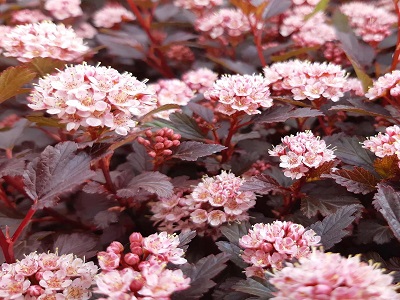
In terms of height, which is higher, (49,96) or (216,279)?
(49,96)

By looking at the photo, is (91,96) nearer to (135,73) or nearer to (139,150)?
(139,150)

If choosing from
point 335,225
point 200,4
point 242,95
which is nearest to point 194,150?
point 242,95

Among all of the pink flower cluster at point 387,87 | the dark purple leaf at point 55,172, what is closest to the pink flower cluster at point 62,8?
the dark purple leaf at point 55,172

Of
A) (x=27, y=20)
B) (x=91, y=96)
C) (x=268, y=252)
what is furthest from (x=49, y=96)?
(x=27, y=20)

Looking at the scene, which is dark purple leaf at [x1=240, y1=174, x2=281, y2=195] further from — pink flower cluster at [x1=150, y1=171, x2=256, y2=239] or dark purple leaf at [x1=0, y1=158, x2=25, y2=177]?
dark purple leaf at [x1=0, y1=158, x2=25, y2=177]

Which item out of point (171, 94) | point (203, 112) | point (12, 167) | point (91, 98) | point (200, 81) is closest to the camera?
point (91, 98)

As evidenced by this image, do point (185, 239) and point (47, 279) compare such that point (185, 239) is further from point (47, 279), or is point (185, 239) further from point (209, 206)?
point (47, 279)
